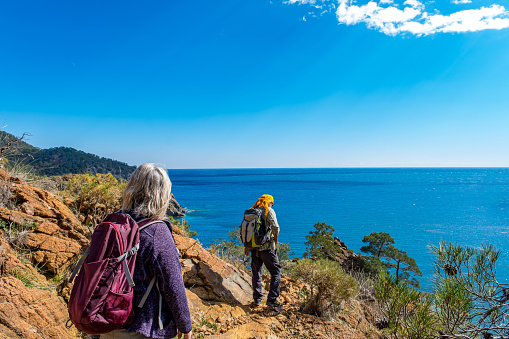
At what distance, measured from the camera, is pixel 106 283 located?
150cm

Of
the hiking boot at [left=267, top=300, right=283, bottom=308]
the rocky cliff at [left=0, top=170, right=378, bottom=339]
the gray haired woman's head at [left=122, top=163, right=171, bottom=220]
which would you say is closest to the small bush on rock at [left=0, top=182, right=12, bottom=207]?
the rocky cliff at [left=0, top=170, right=378, bottom=339]

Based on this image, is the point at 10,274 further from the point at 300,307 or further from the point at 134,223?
the point at 300,307

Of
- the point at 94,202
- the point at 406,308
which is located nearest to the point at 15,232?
the point at 94,202

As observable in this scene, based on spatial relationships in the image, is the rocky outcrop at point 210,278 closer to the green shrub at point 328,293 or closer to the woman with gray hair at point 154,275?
the green shrub at point 328,293

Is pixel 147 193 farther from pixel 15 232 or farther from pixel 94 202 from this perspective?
pixel 94 202

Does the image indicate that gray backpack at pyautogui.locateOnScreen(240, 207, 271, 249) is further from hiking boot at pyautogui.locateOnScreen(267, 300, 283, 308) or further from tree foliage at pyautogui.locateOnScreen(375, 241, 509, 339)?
tree foliage at pyautogui.locateOnScreen(375, 241, 509, 339)

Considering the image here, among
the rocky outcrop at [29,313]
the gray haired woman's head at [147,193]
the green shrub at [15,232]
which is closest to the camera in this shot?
the gray haired woman's head at [147,193]

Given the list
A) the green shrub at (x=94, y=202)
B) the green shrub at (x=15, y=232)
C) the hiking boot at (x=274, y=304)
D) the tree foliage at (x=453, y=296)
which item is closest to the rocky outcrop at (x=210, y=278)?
the hiking boot at (x=274, y=304)

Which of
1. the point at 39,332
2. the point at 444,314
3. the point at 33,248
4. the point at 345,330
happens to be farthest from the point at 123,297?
the point at 345,330

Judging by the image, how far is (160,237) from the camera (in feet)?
5.82

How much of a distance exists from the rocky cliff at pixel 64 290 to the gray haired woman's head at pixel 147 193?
1.67 metres

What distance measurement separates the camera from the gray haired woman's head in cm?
185

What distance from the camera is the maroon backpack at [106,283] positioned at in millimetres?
1462

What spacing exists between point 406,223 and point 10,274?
181 ft
